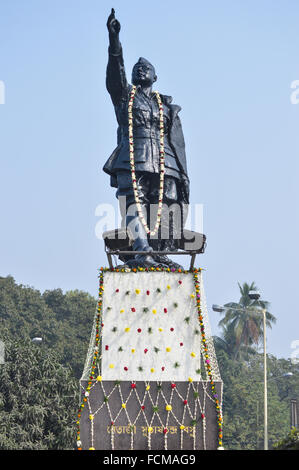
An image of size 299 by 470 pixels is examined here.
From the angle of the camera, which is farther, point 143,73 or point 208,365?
point 143,73

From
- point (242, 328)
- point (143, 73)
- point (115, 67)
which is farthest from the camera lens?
point (242, 328)

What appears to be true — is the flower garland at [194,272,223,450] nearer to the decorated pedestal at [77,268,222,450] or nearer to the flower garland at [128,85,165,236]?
the decorated pedestal at [77,268,222,450]

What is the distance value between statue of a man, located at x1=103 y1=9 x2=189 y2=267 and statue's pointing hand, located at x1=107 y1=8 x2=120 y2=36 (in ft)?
1.09

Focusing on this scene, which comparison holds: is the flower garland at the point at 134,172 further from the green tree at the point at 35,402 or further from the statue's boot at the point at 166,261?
the green tree at the point at 35,402

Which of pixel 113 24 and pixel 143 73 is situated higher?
pixel 113 24

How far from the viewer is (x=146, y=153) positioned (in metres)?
15.9

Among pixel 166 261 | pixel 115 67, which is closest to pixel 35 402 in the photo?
pixel 166 261

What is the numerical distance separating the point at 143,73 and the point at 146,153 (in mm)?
1535

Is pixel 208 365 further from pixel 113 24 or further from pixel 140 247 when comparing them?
pixel 113 24

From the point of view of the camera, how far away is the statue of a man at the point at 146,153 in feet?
52.0

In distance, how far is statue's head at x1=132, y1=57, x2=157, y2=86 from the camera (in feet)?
53.4
